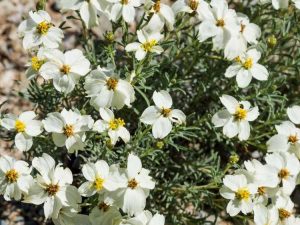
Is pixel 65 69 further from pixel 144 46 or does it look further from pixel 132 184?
pixel 132 184

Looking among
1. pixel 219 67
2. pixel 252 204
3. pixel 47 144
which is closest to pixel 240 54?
pixel 219 67

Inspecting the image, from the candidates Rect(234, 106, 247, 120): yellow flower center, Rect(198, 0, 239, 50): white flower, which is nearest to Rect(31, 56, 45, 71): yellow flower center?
Rect(198, 0, 239, 50): white flower

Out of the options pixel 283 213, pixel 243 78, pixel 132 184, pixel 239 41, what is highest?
pixel 239 41

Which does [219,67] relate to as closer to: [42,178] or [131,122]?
[131,122]

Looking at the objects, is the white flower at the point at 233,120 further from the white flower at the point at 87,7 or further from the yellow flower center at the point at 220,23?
the white flower at the point at 87,7

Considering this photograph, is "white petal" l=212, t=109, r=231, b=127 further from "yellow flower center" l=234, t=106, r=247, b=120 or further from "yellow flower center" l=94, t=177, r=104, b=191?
"yellow flower center" l=94, t=177, r=104, b=191

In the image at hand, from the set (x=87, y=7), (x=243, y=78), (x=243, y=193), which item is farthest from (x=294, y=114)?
(x=87, y=7)
